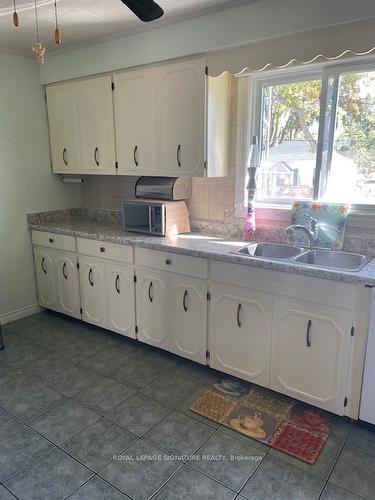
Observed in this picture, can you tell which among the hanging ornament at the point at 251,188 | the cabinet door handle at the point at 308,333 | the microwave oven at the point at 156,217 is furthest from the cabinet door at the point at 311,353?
the microwave oven at the point at 156,217

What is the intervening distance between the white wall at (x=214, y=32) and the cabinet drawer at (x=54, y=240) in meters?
1.35

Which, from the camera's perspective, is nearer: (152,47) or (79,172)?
(152,47)

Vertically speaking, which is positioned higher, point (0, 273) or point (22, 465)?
point (0, 273)

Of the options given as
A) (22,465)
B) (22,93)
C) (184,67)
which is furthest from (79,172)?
(22,465)

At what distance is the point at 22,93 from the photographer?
316 cm

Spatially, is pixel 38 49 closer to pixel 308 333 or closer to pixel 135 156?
pixel 135 156

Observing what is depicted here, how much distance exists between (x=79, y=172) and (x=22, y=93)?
82 centimetres

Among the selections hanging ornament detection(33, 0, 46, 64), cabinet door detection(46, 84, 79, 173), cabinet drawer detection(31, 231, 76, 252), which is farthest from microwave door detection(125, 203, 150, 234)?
hanging ornament detection(33, 0, 46, 64)

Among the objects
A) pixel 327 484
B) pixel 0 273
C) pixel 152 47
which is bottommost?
pixel 327 484

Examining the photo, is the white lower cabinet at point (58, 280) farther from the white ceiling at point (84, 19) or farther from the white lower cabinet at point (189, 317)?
the white ceiling at point (84, 19)

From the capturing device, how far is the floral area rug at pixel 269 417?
1891mm

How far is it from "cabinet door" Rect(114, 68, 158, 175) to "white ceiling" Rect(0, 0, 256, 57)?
0.31 meters

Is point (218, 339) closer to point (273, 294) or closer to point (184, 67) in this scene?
point (273, 294)

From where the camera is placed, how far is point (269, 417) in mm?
2088
